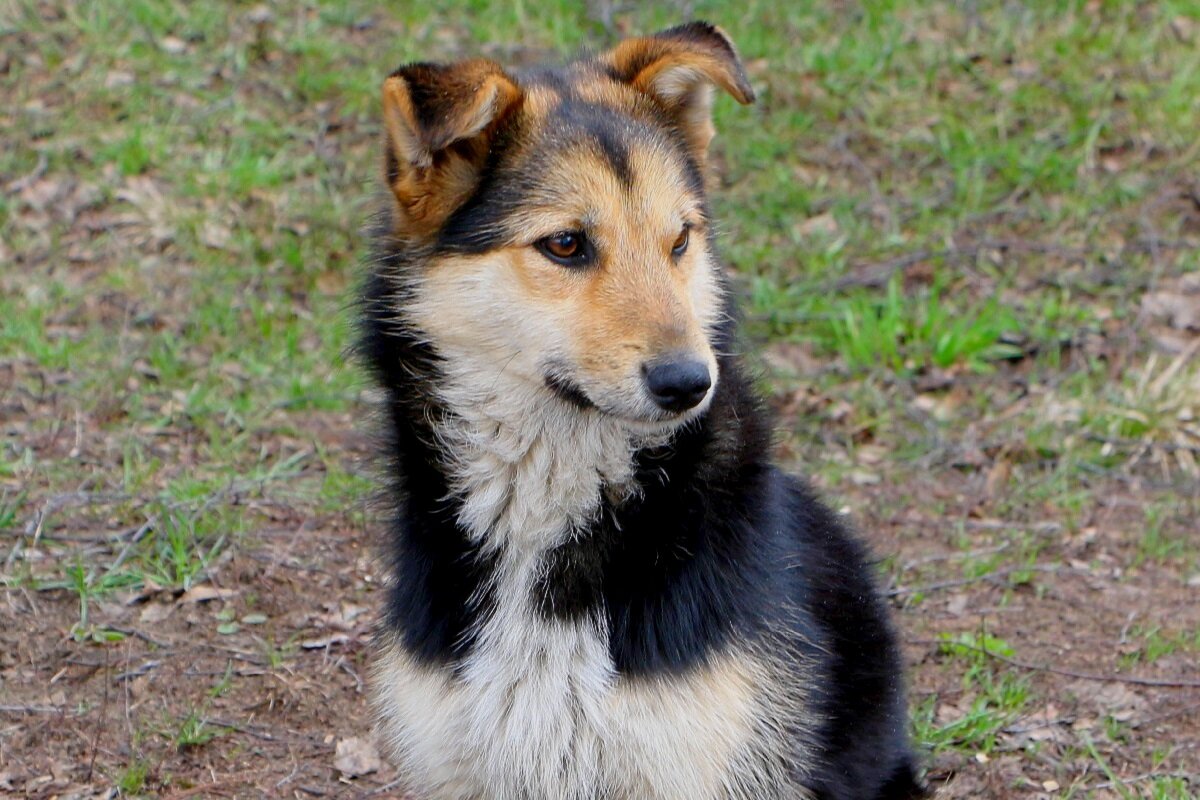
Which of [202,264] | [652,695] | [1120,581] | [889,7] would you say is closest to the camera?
[652,695]

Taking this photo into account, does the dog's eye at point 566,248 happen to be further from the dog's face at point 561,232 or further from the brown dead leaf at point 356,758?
the brown dead leaf at point 356,758

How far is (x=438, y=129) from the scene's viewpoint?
3.33 metres

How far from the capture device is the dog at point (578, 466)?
134 inches

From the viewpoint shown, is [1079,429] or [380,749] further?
[1079,429]

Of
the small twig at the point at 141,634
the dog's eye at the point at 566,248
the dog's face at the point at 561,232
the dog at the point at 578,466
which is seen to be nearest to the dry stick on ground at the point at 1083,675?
the dog at the point at 578,466

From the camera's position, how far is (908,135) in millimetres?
8984

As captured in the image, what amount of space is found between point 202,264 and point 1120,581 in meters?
5.16

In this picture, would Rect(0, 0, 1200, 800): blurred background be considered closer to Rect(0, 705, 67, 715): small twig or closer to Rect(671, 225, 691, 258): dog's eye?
Rect(0, 705, 67, 715): small twig

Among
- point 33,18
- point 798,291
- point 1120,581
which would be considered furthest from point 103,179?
point 1120,581

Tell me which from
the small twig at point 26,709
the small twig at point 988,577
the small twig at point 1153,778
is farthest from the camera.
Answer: the small twig at point 988,577

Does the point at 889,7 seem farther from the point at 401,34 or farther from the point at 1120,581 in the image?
the point at 1120,581

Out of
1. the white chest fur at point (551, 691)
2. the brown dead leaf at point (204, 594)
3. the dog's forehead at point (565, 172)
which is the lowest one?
the brown dead leaf at point (204, 594)

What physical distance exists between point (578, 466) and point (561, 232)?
0.62m

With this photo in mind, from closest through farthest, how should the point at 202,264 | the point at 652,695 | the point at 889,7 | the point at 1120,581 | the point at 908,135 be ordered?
1. the point at 652,695
2. the point at 1120,581
3. the point at 202,264
4. the point at 908,135
5. the point at 889,7
